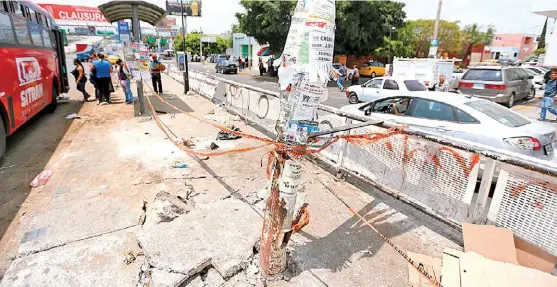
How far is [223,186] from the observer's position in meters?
4.75

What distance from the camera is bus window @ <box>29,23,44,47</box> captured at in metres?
8.25

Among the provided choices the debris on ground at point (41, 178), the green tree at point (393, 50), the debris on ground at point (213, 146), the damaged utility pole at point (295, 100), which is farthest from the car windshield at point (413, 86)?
the green tree at point (393, 50)

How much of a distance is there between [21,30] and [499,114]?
10330 mm

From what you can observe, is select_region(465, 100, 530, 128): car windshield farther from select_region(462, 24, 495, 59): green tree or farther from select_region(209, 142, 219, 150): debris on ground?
select_region(462, 24, 495, 59): green tree

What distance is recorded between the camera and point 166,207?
3.79 m

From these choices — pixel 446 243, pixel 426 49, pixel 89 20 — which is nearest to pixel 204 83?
pixel 446 243

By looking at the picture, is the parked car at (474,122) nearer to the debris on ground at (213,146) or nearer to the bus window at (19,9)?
the debris on ground at (213,146)

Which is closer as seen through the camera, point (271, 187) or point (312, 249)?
point (271, 187)

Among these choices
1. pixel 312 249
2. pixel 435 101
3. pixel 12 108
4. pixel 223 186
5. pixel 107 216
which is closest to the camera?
pixel 312 249

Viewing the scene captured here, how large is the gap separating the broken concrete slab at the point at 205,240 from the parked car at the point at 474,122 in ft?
11.6

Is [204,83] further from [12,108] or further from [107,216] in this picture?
[107,216]

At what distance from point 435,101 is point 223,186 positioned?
3952 mm

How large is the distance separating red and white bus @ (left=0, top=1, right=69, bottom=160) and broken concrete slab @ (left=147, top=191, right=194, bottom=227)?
419 cm

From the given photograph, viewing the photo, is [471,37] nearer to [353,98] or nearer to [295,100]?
[353,98]
